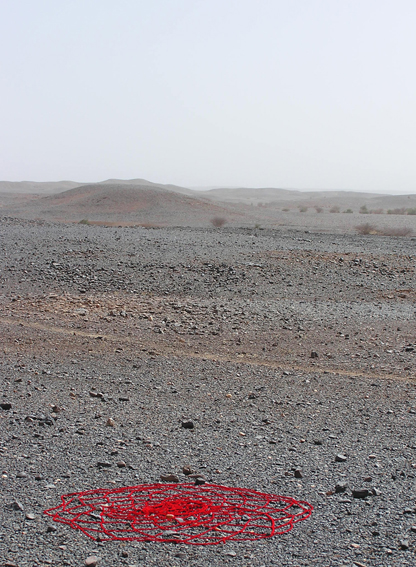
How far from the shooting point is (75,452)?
4480mm

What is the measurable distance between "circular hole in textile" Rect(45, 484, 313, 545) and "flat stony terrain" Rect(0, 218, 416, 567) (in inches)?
3.6

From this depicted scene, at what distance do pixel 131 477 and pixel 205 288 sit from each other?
7.23 meters

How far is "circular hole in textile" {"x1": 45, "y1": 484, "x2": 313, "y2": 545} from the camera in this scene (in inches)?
135

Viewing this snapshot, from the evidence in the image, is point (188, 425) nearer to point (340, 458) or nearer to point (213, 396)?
point (213, 396)

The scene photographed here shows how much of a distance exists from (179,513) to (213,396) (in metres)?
2.30

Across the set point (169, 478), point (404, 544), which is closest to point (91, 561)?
point (169, 478)

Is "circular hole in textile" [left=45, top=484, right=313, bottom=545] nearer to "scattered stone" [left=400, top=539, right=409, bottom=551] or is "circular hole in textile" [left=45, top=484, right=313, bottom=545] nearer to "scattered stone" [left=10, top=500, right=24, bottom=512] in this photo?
"scattered stone" [left=10, top=500, right=24, bottom=512]

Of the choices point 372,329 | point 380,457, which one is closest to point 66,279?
point 372,329

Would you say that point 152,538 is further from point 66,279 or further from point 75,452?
point 66,279

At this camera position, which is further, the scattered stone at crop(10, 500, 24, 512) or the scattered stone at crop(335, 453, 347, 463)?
the scattered stone at crop(335, 453, 347, 463)

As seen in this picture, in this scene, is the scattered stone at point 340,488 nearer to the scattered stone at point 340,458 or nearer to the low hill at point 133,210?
the scattered stone at point 340,458

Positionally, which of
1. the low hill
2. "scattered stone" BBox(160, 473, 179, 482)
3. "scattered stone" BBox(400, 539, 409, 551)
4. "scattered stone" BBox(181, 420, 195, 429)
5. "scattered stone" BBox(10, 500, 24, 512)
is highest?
the low hill

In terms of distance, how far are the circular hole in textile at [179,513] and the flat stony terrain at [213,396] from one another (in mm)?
91

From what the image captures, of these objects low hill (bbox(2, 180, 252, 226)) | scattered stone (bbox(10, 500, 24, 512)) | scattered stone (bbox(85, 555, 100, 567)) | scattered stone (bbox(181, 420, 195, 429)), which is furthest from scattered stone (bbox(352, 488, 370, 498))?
low hill (bbox(2, 180, 252, 226))
